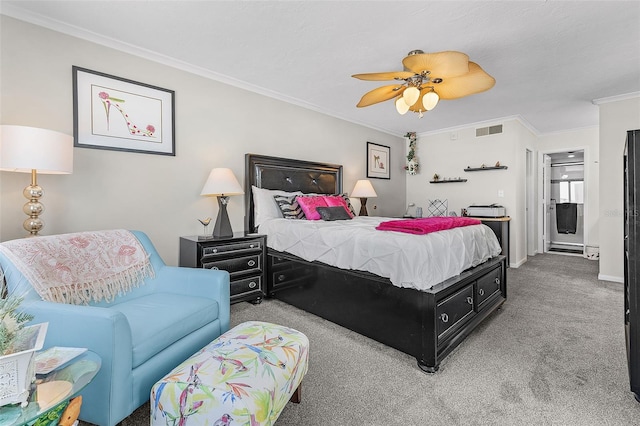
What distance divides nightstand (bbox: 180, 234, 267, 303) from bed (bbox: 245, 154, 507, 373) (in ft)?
0.54

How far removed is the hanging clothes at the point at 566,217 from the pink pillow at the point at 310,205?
20.8 ft

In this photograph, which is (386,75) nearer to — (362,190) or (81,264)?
(81,264)

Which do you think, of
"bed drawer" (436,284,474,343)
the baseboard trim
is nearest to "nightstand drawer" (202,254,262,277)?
"bed drawer" (436,284,474,343)

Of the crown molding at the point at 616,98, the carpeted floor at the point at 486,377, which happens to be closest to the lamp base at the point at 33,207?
the carpeted floor at the point at 486,377

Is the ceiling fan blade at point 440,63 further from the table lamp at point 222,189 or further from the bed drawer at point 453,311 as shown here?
the table lamp at point 222,189

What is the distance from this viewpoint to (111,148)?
2572 mm

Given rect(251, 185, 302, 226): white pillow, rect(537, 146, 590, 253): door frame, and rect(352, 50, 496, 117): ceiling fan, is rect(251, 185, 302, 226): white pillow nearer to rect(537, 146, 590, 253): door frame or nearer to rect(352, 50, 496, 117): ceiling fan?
rect(352, 50, 496, 117): ceiling fan

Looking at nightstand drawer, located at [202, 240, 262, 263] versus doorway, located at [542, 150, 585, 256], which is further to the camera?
doorway, located at [542, 150, 585, 256]

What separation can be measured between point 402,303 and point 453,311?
397 mm

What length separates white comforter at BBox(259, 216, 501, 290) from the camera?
6.51 feet

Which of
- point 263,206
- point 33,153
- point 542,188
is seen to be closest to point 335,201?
point 263,206

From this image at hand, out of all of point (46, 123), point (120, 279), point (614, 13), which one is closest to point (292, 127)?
point (46, 123)

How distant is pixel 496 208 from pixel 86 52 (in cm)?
548

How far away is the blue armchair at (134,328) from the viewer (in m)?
1.24
